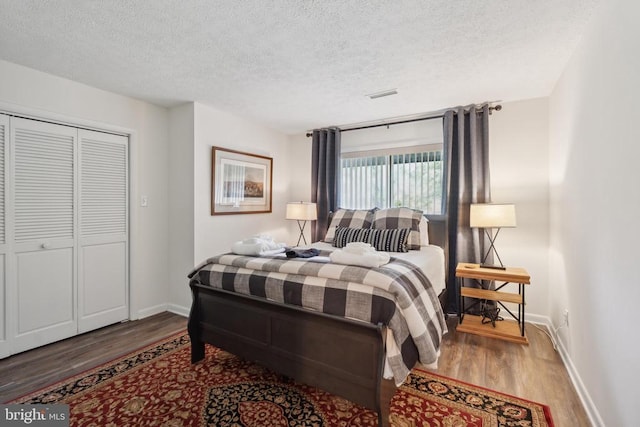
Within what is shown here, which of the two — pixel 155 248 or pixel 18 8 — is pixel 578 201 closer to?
pixel 18 8

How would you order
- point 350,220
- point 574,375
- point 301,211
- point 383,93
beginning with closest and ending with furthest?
point 574,375 → point 383,93 → point 350,220 → point 301,211

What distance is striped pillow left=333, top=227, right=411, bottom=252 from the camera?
3115 mm

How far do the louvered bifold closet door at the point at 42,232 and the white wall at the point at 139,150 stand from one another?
0.67 ft

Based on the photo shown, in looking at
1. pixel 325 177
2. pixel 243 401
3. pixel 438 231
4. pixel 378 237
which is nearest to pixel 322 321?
pixel 243 401

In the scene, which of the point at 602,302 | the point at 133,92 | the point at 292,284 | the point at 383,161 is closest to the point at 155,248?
the point at 133,92

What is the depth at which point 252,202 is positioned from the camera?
4.15m

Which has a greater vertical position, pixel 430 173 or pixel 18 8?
pixel 18 8

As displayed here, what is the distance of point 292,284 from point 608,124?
76.0 inches

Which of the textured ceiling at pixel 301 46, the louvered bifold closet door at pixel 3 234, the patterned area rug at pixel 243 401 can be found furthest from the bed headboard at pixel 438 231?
the louvered bifold closet door at pixel 3 234

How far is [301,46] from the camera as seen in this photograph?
86.8 inches

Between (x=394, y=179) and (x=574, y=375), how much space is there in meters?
2.61

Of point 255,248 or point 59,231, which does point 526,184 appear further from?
point 59,231

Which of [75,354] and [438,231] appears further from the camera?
[438,231]

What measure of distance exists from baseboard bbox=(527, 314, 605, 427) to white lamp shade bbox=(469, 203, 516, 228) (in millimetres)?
1062
